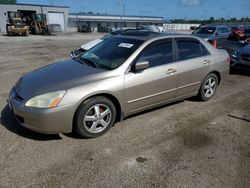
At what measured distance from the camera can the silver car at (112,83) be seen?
3250mm

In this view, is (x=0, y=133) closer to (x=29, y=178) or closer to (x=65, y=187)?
(x=29, y=178)

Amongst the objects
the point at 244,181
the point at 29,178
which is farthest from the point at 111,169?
the point at 244,181

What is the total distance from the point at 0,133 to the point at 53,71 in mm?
1313

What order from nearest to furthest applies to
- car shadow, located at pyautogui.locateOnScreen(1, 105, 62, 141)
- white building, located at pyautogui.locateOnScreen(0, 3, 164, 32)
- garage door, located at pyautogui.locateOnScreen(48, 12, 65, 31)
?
car shadow, located at pyautogui.locateOnScreen(1, 105, 62, 141) < white building, located at pyautogui.locateOnScreen(0, 3, 164, 32) < garage door, located at pyautogui.locateOnScreen(48, 12, 65, 31)

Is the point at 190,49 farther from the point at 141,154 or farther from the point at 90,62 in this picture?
the point at 141,154

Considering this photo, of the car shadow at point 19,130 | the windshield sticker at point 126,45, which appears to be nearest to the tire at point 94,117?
the car shadow at point 19,130

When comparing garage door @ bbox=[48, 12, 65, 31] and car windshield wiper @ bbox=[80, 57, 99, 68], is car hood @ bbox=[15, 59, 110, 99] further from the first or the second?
garage door @ bbox=[48, 12, 65, 31]

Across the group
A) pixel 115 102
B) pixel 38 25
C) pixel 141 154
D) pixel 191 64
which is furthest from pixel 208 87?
pixel 38 25

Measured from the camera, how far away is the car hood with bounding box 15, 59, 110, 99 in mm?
3363

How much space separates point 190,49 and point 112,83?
2.09m

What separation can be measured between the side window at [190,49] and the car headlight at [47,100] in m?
2.50

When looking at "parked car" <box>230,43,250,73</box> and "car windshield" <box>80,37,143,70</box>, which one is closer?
"car windshield" <box>80,37,143,70</box>

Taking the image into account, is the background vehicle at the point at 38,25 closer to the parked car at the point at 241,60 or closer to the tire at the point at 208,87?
the parked car at the point at 241,60

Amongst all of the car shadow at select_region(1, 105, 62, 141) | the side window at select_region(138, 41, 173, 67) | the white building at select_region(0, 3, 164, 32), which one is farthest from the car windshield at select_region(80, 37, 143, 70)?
the white building at select_region(0, 3, 164, 32)
